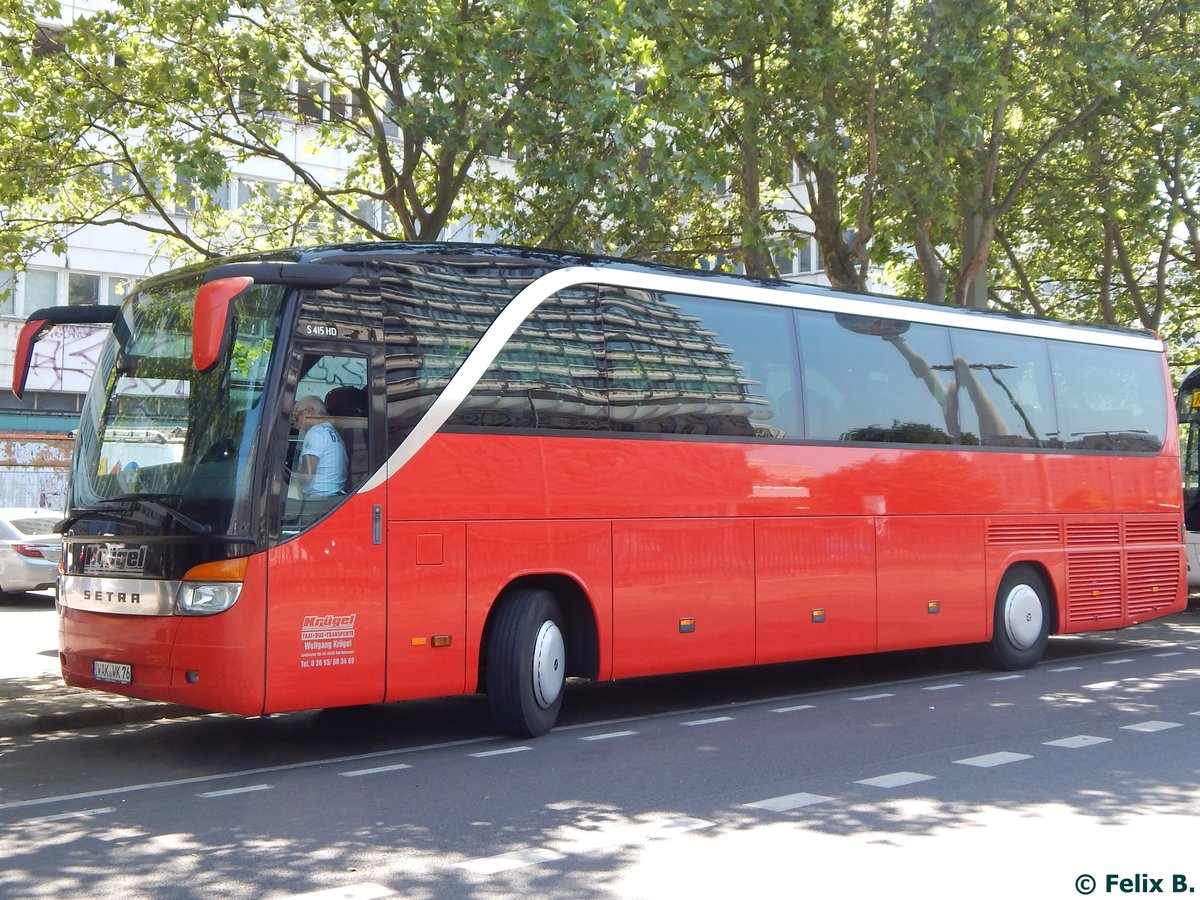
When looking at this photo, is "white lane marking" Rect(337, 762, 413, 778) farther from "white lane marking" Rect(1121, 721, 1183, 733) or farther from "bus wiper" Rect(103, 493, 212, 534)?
"white lane marking" Rect(1121, 721, 1183, 733)

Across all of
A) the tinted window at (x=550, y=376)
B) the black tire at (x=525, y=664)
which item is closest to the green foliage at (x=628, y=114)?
the tinted window at (x=550, y=376)

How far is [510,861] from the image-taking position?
6.39 meters

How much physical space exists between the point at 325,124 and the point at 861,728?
1233 cm

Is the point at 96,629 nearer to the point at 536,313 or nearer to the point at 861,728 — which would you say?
the point at 536,313

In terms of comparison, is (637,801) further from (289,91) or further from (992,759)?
(289,91)

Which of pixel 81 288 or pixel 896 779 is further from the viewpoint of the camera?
pixel 81 288

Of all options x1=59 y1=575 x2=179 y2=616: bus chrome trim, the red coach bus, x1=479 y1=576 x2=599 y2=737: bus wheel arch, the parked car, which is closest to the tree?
the red coach bus

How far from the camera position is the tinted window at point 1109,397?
49.5ft

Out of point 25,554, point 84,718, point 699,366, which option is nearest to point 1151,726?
point 699,366

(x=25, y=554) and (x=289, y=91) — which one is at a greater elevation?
(x=289, y=91)

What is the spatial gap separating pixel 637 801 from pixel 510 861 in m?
1.48

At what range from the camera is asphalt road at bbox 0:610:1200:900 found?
6.10m

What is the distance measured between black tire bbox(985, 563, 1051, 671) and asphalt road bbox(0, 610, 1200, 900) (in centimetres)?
191

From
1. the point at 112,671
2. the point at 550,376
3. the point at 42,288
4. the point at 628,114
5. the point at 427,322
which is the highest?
the point at 42,288
